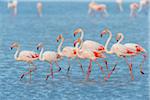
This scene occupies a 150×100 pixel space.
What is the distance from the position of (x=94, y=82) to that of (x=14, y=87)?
173cm

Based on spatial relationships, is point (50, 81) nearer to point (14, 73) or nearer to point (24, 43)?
point (14, 73)

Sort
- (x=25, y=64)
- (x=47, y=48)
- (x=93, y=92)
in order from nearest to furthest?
(x=93, y=92)
(x=25, y=64)
(x=47, y=48)

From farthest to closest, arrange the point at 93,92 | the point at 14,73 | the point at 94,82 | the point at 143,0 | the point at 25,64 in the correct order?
the point at 143,0 < the point at 25,64 < the point at 14,73 < the point at 94,82 < the point at 93,92

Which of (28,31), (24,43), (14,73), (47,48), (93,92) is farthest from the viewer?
(28,31)

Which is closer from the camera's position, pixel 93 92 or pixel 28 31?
pixel 93 92

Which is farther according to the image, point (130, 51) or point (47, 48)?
point (47, 48)

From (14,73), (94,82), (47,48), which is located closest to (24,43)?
(47,48)

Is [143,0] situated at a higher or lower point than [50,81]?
higher

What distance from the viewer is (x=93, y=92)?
1209 centimetres

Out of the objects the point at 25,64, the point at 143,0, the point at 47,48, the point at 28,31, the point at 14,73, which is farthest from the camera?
the point at 143,0

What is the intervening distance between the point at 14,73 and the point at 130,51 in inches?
107

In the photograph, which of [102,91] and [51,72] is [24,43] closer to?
[51,72]

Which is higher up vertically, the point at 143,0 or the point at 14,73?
the point at 143,0

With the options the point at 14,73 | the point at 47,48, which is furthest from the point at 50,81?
the point at 47,48
